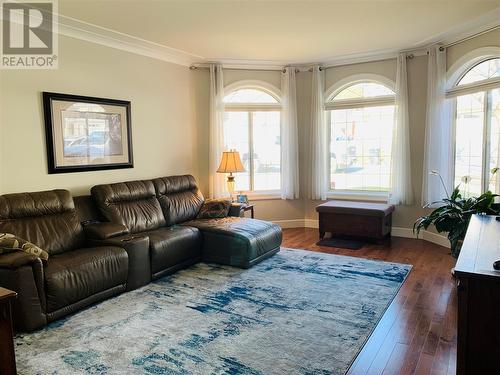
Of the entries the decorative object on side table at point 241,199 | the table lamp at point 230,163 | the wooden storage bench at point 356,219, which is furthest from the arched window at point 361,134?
the table lamp at point 230,163

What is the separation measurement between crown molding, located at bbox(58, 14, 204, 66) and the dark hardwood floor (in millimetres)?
3869

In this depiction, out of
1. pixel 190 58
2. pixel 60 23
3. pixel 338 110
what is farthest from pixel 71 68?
pixel 338 110

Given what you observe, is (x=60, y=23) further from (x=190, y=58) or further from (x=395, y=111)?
(x=395, y=111)

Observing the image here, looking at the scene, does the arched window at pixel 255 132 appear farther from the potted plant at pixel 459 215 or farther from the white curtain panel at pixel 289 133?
the potted plant at pixel 459 215

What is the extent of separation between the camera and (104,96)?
451 centimetres

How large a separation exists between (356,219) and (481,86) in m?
2.28

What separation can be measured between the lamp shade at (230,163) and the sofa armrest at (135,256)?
1926mm

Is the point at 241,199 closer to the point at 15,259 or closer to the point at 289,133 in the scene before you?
the point at 289,133

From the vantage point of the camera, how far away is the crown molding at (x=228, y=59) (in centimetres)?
409

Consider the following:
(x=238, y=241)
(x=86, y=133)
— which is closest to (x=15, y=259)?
(x=86, y=133)

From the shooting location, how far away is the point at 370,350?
255cm

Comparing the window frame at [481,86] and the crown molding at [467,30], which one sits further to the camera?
the window frame at [481,86]

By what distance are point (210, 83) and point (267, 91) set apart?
967mm

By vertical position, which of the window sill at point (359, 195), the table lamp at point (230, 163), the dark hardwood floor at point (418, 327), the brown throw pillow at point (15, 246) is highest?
the table lamp at point (230, 163)
